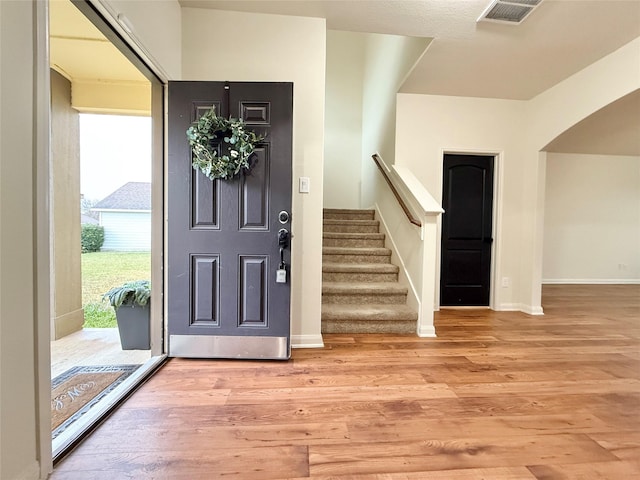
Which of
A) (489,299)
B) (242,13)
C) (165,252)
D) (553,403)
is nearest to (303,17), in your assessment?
(242,13)

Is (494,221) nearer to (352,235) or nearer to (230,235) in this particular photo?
(352,235)

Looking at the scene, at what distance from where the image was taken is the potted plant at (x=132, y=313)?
2.30 m

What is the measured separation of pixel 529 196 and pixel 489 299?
139 cm

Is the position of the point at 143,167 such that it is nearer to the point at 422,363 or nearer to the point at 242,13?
the point at 242,13

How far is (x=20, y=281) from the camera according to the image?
1.01m

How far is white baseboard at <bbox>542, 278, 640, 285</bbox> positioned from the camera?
5.16m

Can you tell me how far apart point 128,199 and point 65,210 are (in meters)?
0.51

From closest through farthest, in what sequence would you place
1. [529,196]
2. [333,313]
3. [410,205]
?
1. [333,313]
2. [410,205]
3. [529,196]

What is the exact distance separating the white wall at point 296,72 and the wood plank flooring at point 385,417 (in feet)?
1.95

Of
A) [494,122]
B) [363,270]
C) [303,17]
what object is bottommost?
[363,270]

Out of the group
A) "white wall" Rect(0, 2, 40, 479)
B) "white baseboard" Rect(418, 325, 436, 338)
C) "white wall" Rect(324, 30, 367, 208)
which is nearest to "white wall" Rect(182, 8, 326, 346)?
"white baseboard" Rect(418, 325, 436, 338)

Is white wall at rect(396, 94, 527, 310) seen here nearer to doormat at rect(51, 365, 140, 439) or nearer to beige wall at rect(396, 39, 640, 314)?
beige wall at rect(396, 39, 640, 314)

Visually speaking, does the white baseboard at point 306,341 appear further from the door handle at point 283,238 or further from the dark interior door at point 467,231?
the dark interior door at point 467,231

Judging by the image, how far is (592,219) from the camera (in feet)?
17.1
